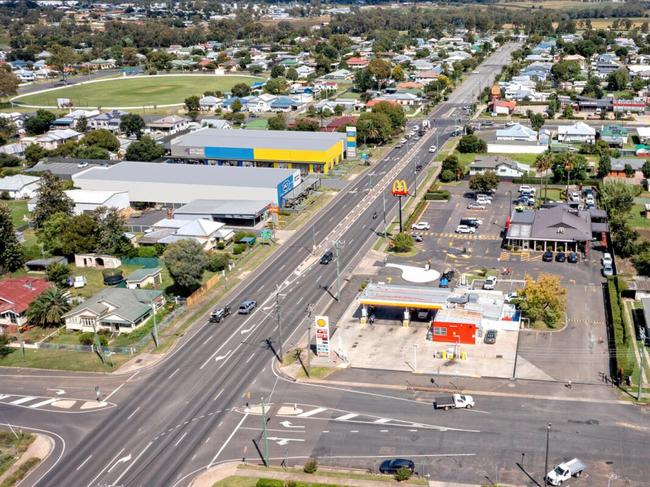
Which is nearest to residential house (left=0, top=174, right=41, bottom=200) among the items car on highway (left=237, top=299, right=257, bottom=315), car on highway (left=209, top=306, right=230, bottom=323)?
car on highway (left=209, top=306, right=230, bottom=323)

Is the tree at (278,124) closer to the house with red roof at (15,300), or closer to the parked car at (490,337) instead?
the house with red roof at (15,300)

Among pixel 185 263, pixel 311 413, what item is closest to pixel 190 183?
pixel 185 263

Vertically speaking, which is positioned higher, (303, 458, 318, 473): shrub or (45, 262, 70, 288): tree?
(303, 458, 318, 473): shrub

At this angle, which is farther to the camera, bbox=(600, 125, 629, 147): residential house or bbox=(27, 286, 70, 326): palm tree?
bbox=(600, 125, 629, 147): residential house

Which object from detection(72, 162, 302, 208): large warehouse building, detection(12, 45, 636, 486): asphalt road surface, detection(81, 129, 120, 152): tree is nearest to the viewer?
detection(12, 45, 636, 486): asphalt road surface

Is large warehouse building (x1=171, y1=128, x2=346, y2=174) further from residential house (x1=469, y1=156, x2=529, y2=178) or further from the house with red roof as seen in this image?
the house with red roof

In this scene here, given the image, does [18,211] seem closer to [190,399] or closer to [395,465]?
[190,399]
